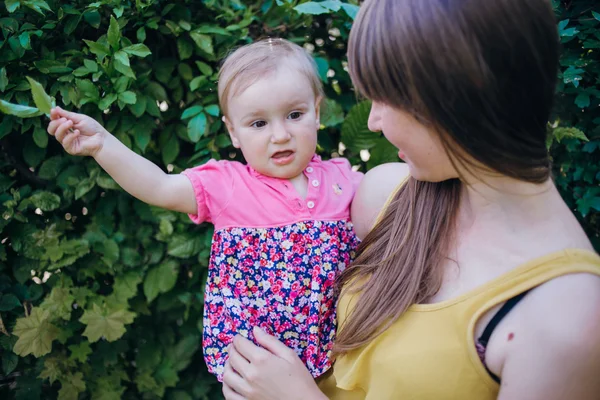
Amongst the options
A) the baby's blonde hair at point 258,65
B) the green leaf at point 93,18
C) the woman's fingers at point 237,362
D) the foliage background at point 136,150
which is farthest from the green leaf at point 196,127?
the woman's fingers at point 237,362

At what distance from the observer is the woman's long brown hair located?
126cm

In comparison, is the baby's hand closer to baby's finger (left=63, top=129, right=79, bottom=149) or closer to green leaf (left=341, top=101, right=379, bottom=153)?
baby's finger (left=63, top=129, right=79, bottom=149)

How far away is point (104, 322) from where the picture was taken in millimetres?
2299

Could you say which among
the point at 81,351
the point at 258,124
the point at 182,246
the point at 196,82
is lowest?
the point at 81,351

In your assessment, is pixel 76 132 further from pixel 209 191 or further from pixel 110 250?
pixel 110 250

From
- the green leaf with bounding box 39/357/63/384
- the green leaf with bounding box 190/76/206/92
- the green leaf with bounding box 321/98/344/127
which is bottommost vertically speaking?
the green leaf with bounding box 39/357/63/384

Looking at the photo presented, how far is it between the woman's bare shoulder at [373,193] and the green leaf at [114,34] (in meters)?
0.97

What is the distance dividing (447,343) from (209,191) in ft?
2.85

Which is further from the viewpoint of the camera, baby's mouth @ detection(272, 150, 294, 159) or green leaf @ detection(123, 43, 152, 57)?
green leaf @ detection(123, 43, 152, 57)

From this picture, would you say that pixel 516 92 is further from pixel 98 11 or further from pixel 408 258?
pixel 98 11

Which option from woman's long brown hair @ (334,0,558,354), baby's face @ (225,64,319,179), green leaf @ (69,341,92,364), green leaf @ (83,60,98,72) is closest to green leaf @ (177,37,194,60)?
green leaf @ (83,60,98,72)

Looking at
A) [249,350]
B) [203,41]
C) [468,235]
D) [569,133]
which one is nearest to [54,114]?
[203,41]

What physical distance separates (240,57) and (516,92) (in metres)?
0.94

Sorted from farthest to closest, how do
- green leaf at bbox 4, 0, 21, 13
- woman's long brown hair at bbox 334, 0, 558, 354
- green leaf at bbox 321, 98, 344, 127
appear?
green leaf at bbox 321, 98, 344, 127, green leaf at bbox 4, 0, 21, 13, woman's long brown hair at bbox 334, 0, 558, 354
